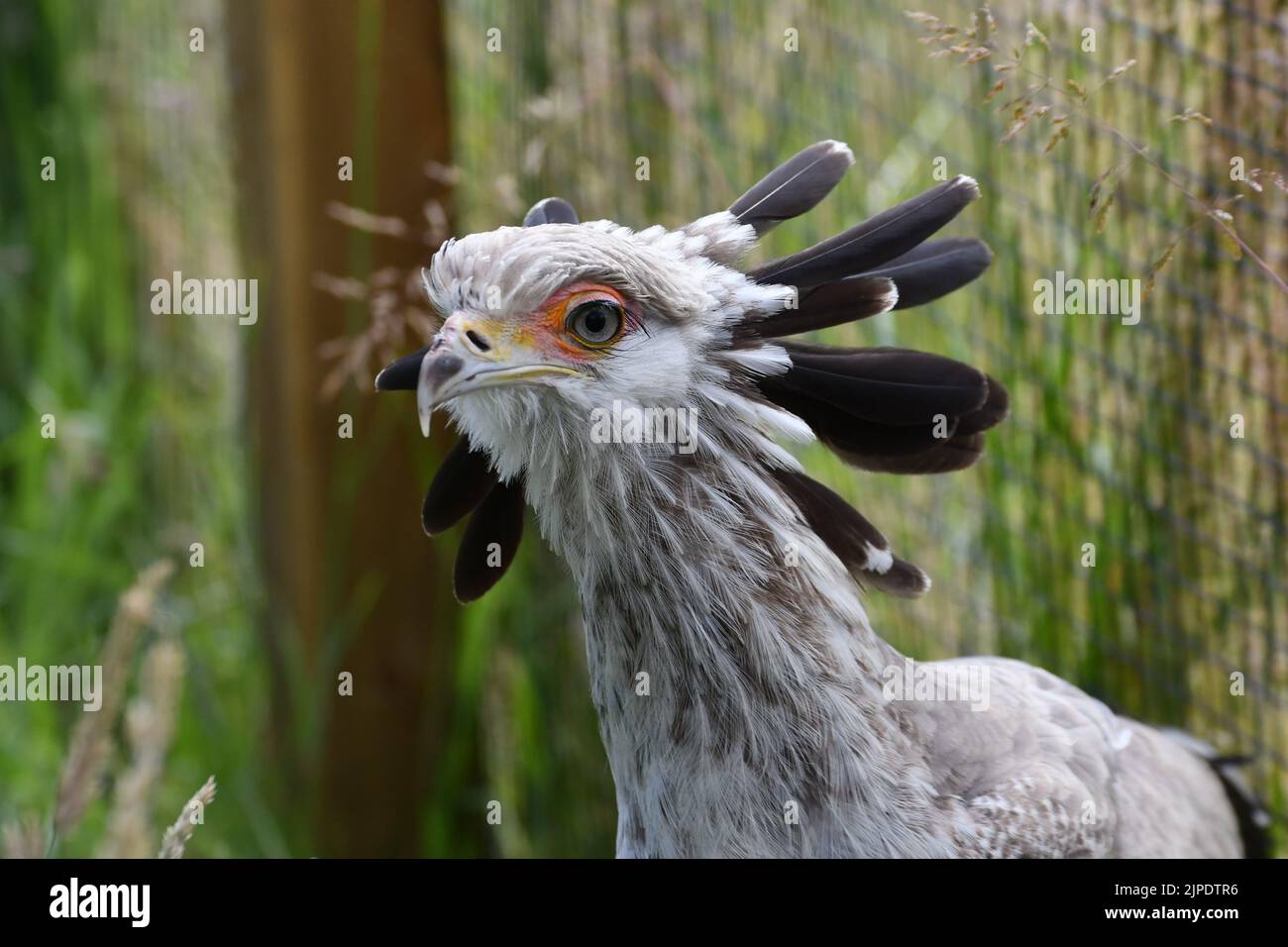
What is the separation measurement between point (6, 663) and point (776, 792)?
2.75 meters

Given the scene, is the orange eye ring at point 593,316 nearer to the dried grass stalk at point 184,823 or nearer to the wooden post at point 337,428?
the dried grass stalk at point 184,823

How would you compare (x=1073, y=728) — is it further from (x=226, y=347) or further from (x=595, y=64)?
(x=226, y=347)

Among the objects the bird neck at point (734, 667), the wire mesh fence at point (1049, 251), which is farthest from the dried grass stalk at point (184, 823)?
the wire mesh fence at point (1049, 251)

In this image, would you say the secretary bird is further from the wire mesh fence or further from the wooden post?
the wooden post

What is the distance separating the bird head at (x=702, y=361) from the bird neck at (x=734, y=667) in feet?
0.10

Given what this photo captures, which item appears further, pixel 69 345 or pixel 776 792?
pixel 69 345

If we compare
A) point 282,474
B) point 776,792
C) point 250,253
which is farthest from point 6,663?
point 776,792

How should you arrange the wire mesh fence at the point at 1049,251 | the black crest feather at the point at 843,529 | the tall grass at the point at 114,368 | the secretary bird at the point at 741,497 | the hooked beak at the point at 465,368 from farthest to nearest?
the tall grass at the point at 114,368 → the wire mesh fence at the point at 1049,251 → the black crest feather at the point at 843,529 → the secretary bird at the point at 741,497 → the hooked beak at the point at 465,368

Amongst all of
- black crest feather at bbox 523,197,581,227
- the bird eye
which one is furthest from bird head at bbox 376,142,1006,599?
black crest feather at bbox 523,197,581,227

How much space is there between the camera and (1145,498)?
8.94 ft

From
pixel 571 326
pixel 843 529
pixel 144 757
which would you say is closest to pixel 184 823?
pixel 144 757

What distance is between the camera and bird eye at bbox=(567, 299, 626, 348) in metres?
1.73

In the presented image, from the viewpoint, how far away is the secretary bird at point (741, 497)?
1.77m

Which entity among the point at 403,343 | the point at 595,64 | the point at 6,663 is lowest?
the point at 6,663
